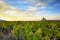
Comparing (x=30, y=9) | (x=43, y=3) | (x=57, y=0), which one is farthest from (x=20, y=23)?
(x=57, y=0)

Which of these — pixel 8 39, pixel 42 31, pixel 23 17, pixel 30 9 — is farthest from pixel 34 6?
pixel 8 39

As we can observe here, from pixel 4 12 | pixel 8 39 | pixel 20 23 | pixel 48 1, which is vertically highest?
pixel 48 1

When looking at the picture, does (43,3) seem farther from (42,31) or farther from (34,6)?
(42,31)

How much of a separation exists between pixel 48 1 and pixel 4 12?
743 mm

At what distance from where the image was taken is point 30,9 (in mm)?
2703

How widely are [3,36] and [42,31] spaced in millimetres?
633

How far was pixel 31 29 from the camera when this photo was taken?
2.68 meters

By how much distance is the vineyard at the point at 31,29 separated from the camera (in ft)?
8.68

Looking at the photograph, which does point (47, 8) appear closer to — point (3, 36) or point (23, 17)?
point (23, 17)

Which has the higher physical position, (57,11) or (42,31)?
(57,11)

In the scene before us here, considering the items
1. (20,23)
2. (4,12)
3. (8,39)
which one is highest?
(4,12)

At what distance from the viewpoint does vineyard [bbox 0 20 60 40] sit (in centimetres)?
264

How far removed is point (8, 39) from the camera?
2650 millimetres

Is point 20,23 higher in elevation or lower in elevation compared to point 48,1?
lower
